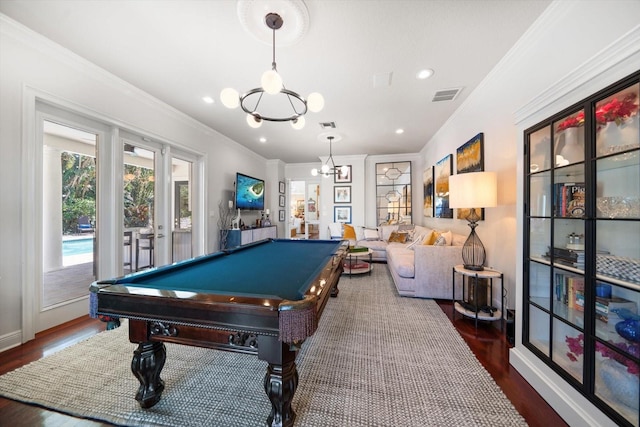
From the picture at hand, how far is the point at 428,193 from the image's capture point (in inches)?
222

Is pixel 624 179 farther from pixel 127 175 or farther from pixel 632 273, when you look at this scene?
pixel 127 175

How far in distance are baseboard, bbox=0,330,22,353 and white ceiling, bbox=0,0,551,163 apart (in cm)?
270

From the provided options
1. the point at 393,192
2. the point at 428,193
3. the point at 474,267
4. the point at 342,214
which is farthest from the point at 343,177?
the point at 474,267

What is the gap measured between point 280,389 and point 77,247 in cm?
311

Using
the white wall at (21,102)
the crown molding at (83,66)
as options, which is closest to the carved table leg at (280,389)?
the white wall at (21,102)

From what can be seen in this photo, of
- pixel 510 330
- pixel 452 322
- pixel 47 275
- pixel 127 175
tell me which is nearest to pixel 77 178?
pixel 127 175

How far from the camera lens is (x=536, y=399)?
1509mm

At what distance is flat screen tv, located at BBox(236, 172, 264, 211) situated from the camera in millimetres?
5496

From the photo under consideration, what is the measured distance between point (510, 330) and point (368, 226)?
4.87 meters

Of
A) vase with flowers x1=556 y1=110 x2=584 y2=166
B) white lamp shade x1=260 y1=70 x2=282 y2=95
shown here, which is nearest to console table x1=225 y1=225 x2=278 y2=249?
white lamp shade x1=260 y1=70 x2=282 y2=95

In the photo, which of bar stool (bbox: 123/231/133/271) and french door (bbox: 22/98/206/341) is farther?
bar stool (bbox: 123/231/133/271)

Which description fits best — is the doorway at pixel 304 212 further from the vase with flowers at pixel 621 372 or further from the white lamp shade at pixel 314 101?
the vase with flowers at pixel 621 372

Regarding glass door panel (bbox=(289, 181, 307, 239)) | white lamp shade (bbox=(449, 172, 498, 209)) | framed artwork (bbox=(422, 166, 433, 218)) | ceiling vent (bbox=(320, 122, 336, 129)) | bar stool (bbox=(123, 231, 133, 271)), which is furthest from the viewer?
glass door panel (bbox=(289, 181, 307, 239))

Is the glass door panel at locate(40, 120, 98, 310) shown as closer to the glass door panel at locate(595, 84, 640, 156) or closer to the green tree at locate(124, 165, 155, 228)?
the green tree at locate(124, 165, 155, 228)
